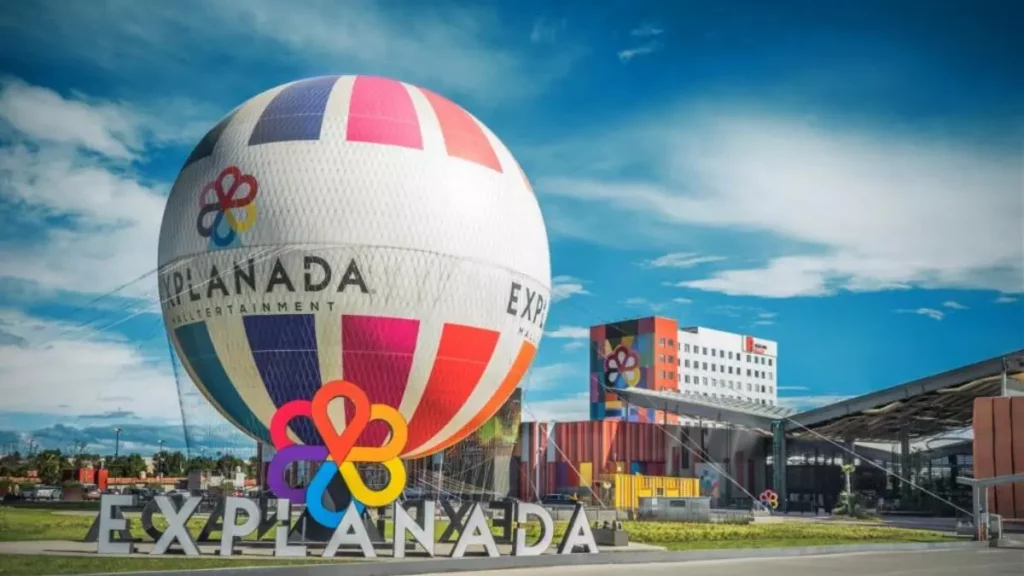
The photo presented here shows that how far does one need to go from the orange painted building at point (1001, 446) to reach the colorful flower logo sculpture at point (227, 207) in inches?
1682

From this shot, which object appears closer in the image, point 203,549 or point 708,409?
point 203,549

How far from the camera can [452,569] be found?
20891mm

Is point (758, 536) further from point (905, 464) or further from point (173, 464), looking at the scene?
point (173, 464)

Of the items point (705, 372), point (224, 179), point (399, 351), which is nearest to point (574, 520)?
point (399, 351)

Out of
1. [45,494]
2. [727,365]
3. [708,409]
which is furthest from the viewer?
[727,365]

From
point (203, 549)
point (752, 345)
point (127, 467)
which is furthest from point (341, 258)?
point (752, 345)

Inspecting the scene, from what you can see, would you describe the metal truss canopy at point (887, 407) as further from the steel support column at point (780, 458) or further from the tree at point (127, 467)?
the tree at point (127, 467)

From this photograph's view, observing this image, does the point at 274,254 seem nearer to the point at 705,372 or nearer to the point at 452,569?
the point at 452,569

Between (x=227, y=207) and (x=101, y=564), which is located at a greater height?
(x=227, y=207)

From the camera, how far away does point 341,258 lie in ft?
75.1

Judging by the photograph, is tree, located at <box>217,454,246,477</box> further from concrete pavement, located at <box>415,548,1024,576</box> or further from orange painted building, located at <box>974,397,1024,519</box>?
orange painted building, located at <box>974,397,1024,519</box>

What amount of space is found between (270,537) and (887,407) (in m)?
45.9

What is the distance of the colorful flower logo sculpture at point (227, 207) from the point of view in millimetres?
23312

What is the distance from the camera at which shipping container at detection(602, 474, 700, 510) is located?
55.5m
